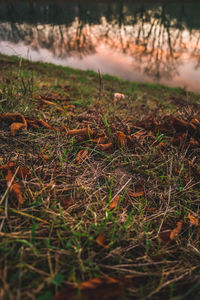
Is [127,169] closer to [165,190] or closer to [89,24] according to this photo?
[165,190]

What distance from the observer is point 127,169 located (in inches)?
52.4

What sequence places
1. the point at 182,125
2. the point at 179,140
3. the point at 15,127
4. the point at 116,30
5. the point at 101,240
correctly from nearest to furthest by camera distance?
1. the point at 101,240
2. the point at 15,127
3. the point at 179,140
4. the point at 182,125
5. the point at 116,30

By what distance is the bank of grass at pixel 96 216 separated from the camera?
67cm

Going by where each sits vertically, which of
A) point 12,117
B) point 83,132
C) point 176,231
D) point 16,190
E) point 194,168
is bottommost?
point 176,231

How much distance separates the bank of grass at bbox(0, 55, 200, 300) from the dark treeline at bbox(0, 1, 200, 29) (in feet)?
80.9

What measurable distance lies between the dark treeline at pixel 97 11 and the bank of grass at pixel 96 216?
2466 cm

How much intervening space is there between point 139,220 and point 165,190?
0.99 ft

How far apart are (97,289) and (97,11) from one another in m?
35.8

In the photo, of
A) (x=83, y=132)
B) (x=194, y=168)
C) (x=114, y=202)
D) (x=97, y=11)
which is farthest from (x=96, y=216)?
(x=97, y=11)

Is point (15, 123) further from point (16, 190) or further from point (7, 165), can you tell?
point (16, 190)

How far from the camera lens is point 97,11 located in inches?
1119

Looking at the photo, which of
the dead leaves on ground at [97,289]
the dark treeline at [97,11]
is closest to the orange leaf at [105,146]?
the dead leaves on ground at [97,289]

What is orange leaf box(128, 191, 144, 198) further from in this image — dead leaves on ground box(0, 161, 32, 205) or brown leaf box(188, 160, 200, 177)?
dead leaves on ground box(0, 161, 32, 205)

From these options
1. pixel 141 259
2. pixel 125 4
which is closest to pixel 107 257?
pixel 141 259
